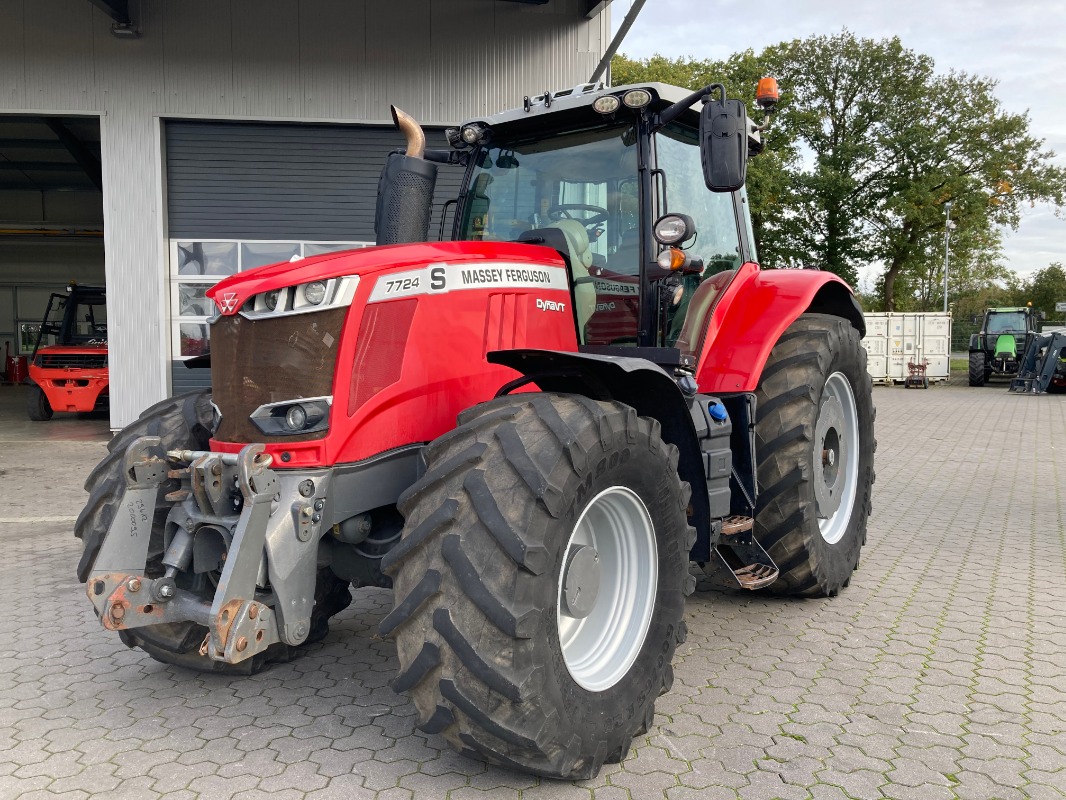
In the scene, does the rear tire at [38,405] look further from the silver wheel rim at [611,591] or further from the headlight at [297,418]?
the silver wheel rim at [611,591]

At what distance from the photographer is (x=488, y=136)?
14.0 feet

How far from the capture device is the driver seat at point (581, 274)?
394cm

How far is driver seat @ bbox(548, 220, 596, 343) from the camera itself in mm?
3943

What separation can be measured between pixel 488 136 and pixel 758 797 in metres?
3.14

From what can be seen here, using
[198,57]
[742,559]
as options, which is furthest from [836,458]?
[198,57]

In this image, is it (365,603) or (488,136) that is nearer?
(488,136)

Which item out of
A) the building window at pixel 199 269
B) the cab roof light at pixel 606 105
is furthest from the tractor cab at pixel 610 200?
the building window at pixel 199 269

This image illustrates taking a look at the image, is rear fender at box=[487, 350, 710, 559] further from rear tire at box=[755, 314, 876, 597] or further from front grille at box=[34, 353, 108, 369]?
front grille at box=[34, 353, 108, 369]

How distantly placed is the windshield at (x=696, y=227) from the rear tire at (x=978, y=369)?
22.8 m

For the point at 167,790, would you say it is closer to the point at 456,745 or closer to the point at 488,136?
the point at 456,745

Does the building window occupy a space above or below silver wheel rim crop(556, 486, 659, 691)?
above

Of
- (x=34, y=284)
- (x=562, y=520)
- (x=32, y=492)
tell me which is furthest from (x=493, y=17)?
(x=34, y=284)

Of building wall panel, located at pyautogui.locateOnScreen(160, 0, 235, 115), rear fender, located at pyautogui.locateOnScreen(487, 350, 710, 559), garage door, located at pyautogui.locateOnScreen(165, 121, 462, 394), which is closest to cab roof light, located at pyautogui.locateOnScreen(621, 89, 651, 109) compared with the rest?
rear fender, located at pyautogui.locateOnScreen(487, 350, 710, 559)

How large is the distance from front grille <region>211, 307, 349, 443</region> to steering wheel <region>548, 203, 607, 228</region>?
149 cm
